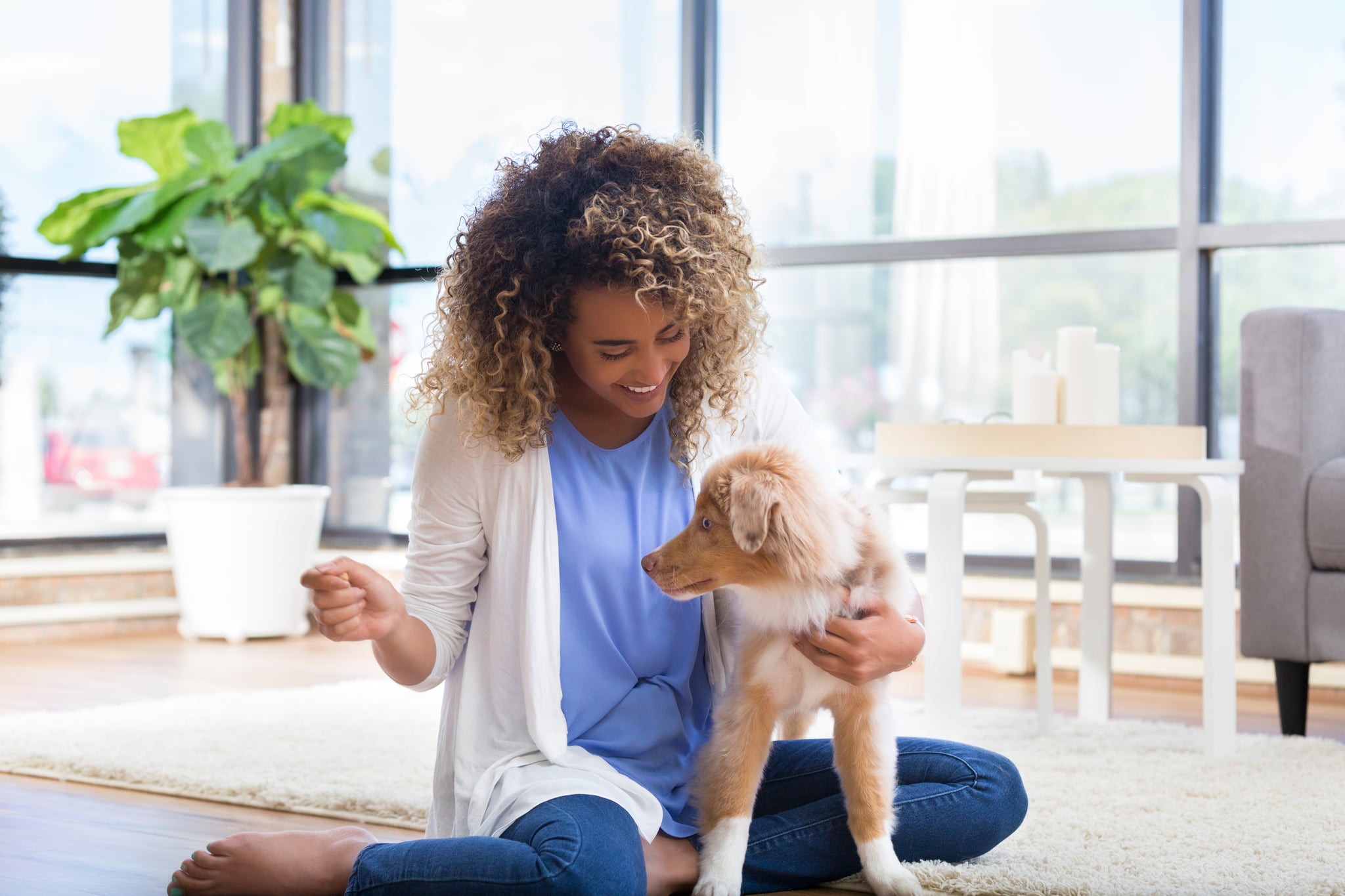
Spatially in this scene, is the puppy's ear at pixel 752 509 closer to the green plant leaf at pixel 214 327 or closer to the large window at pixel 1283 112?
the large window at pixel 1283 112

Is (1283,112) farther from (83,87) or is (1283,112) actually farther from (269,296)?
(83,87)

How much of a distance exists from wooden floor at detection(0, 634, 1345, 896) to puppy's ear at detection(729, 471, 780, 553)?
899 millimetres

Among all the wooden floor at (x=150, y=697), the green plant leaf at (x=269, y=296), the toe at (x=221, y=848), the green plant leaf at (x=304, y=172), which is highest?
the green plant leaf at (x=304, y=172)

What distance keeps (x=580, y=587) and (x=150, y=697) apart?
7.41ft

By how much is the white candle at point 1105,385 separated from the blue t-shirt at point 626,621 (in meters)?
1.60

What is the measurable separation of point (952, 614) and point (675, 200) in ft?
4.60

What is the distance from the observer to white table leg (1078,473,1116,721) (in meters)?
Result: 3.10

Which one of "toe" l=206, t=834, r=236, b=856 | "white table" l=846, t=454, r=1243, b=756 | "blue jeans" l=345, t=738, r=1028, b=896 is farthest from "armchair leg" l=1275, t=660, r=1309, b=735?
"toe" l=206, t=834, r=236, b=856

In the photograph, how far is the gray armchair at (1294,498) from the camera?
2887mm

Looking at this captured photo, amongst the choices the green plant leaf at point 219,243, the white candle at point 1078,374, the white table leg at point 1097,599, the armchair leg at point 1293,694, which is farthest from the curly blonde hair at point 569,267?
the green plant leaf at point 219,243

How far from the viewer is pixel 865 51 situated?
450 centimetres

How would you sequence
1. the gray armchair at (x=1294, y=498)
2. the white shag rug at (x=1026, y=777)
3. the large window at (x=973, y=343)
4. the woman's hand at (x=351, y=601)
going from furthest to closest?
the large window at (x=973, y=343)
the gray armchair at (x=1294, y=498)
the white shag rug at (x=1026, y=777)
the woman's hand at (x=351, y=601)

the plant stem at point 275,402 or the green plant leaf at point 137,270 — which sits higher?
the green plant leaf at point 137,270

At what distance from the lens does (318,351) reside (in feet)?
16.0
